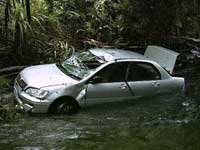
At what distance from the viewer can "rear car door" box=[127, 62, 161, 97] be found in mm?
11120

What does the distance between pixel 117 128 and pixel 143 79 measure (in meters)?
2.17

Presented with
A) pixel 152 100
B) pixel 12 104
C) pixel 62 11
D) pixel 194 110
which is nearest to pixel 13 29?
pixel 62 11

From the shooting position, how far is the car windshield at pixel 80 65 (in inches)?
424

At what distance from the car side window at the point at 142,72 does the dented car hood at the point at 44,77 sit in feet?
5.02

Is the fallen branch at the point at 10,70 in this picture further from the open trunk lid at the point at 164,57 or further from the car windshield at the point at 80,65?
the open trunk lid at the point at 164,57

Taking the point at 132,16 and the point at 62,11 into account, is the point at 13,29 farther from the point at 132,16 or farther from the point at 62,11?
the point at 132,16

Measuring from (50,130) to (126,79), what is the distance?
2665mm

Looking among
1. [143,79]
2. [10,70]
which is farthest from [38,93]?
[10,70]

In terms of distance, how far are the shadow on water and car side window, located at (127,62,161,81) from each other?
535 mm

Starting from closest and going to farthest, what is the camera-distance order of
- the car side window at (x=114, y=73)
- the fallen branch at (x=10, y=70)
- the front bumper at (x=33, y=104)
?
the front bumper at (x=33, y=104) → the car side window at (x=114, y=73) → the fallen branch at (x=10, y=70)

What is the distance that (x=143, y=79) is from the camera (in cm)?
1129

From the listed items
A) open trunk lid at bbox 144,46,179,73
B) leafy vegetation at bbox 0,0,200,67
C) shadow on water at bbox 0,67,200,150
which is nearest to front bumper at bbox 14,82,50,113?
shadow on water at bbox 0,67,200,150

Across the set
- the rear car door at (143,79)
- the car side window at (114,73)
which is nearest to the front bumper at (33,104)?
the car side window at (114,73)

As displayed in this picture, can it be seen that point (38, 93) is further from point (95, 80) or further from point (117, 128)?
point (117, 128)
